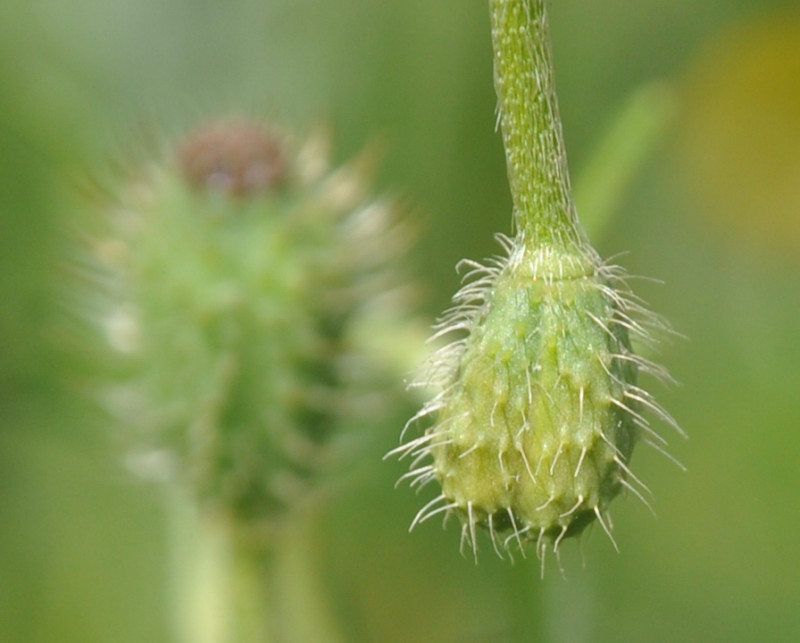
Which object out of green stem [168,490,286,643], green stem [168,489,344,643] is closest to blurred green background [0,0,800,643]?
green stem [168,489,344,643]

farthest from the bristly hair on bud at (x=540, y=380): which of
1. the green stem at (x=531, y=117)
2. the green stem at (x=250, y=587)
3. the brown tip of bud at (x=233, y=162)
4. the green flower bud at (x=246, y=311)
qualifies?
the green stem at (x=250, y=587)

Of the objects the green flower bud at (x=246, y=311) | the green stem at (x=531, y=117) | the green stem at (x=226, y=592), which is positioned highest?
the green flower bud at (x=246, y=311)

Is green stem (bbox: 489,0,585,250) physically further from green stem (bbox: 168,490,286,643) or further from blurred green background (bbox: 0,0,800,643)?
green stem (bbox: 168,490,286,643)

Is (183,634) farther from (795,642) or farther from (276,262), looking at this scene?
(795,642)

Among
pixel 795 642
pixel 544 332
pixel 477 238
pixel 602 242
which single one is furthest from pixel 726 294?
pixel 544 332

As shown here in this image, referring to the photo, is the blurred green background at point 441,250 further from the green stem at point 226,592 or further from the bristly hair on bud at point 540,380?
the bristly hair on bud at point 540,380

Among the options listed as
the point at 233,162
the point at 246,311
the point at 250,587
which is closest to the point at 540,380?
the point at 246,311
